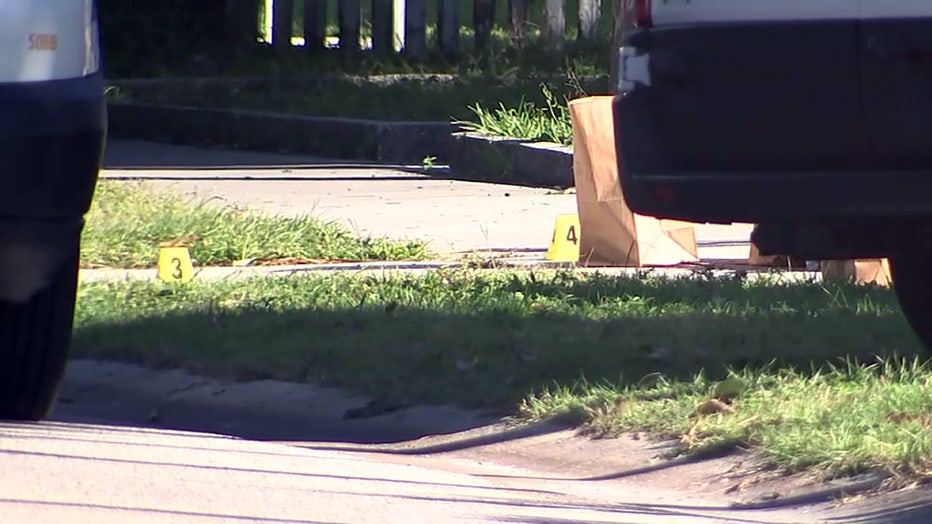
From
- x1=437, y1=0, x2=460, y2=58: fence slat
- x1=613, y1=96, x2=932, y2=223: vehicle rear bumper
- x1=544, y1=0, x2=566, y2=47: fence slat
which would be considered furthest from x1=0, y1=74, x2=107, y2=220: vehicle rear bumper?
x1=437, y1=0, x2=460, y2=58: fence slat

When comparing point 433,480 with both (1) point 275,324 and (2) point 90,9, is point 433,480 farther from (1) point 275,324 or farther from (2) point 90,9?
(1) point 275,324

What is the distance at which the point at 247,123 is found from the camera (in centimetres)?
1406

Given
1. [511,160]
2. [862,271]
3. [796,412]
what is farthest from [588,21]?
[796,412]

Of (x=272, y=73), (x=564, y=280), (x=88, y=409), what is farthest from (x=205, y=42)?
(x=88, y=409)

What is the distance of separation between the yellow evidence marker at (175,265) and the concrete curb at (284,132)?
5.15 metres

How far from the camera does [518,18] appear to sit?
15680mm

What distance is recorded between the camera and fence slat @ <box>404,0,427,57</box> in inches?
617

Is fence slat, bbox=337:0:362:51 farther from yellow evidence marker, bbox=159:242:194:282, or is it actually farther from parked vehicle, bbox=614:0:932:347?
parked vehicle, bbox=614:0:932:347

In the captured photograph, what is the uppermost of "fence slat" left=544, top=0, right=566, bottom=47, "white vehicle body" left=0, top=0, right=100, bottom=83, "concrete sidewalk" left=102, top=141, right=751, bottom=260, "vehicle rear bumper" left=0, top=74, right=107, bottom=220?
"white vehicle body" left=0, top=0, right=100, bottom=83

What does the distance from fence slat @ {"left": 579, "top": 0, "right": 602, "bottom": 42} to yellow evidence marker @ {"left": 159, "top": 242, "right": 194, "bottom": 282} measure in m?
8.38

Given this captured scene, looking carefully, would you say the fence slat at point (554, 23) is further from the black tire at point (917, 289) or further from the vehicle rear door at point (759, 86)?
the vehicle rear door at point (759, 86)

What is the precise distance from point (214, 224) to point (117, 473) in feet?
13.9

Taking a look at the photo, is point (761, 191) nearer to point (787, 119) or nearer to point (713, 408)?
point (787, 119)

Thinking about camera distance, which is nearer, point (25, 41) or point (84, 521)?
point (84, 521)
